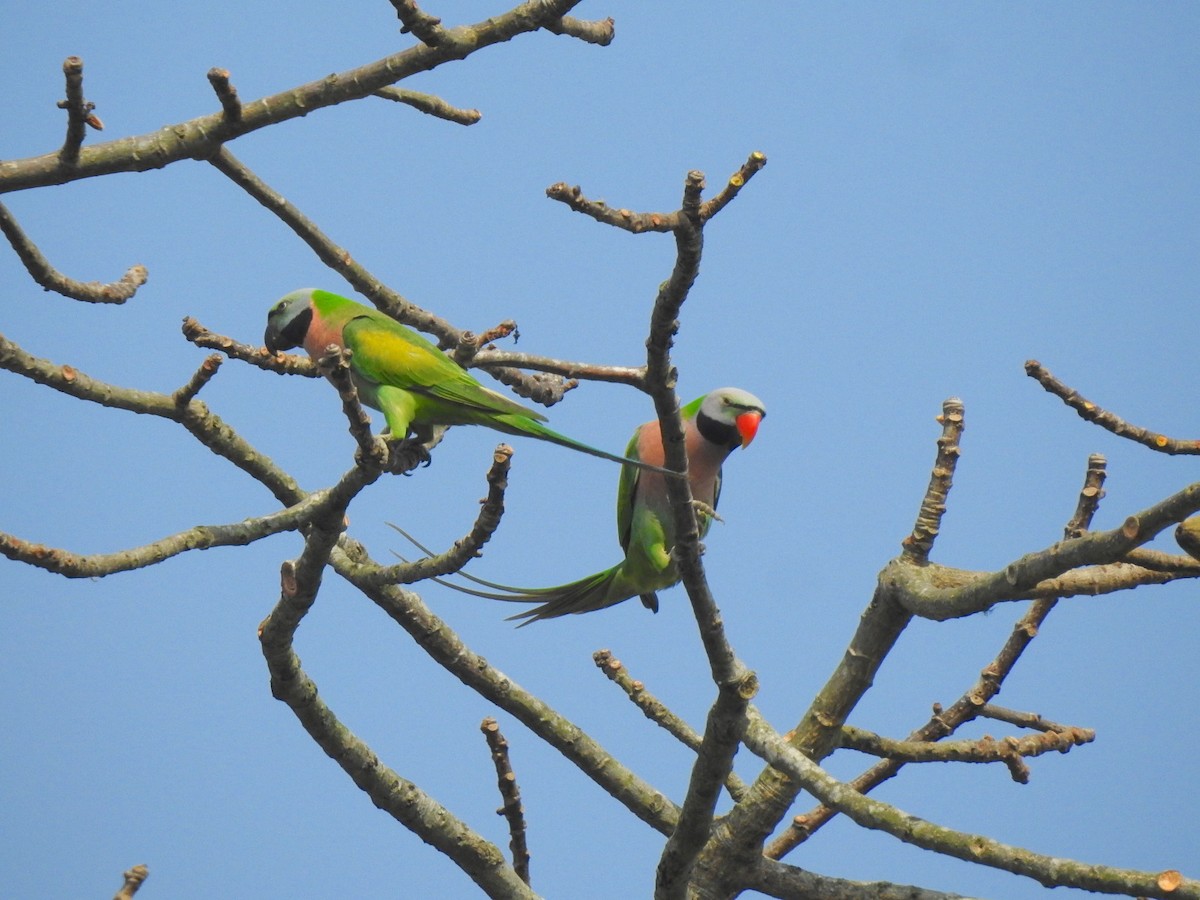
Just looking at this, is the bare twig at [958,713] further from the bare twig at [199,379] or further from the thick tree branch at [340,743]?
the bare twig at [199,379]

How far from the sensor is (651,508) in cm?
509

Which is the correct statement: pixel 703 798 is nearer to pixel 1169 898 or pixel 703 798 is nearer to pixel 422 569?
pixel 422 569

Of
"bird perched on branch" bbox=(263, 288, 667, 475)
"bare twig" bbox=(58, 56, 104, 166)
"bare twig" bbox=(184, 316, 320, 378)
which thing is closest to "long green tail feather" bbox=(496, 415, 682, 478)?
"bird perched on branch" bbox=(263, 288, 667, 475)

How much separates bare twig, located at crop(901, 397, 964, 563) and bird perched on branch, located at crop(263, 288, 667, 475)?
1.35 metres

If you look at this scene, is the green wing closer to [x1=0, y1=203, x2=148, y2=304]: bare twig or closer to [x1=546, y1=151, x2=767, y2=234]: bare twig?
[x1=0, y1=203, x2=148, y2=304]: bare twig

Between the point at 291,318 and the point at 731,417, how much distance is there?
200cm

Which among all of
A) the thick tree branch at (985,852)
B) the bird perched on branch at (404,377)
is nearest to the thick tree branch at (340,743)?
the thick tree branch at (985,852)

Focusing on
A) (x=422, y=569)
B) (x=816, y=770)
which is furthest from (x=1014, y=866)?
(x=422, y=569)

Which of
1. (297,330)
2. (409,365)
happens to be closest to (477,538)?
(409,365)

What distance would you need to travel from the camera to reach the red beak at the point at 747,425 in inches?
201

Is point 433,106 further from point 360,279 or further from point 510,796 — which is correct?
point 510,796

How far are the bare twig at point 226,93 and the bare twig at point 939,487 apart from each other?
2348 mm

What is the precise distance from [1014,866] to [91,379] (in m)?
3.08

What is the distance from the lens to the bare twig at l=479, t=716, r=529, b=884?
357 cm
